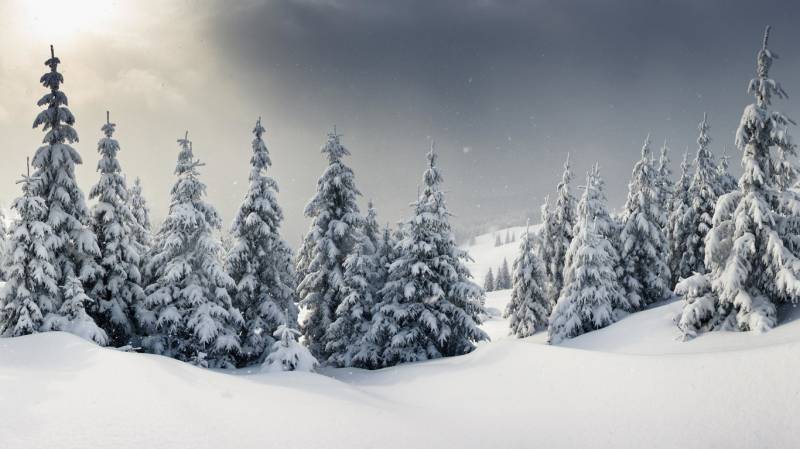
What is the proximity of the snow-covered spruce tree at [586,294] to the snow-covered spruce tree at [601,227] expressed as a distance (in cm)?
18

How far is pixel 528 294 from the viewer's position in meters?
35.5

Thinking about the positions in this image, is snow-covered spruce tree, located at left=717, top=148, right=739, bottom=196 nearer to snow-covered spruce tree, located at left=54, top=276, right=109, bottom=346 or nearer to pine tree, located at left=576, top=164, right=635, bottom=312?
pine tree, located at left=576, top=164, right=635, bottom=312

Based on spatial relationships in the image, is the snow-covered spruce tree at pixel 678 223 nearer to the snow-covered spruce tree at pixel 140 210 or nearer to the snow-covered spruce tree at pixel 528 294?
the snow-covered spruce tree at pixel 528 294

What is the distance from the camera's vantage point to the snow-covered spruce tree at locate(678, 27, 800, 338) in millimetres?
13891

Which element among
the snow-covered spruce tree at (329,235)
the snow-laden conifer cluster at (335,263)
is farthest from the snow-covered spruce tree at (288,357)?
the snow-covered spruce tree at (329,235)

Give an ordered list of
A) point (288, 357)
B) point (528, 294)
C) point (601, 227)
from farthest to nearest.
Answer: point (528, 294), point (601, 227), point (288, 357)

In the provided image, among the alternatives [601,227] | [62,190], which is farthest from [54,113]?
[601,227]

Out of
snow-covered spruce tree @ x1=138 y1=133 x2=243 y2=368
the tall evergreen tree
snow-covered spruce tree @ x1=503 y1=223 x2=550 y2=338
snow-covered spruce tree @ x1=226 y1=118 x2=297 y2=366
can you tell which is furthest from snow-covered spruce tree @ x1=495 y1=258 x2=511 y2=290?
snow-covered spruce tree @ x1=138 y1=133 x2=243 y2=368

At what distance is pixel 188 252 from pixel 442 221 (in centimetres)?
1258

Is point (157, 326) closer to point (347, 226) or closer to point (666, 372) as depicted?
point (347, 226)

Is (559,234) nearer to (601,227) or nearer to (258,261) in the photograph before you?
(601,227)

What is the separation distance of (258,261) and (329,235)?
4.09m

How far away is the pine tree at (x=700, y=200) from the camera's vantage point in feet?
101

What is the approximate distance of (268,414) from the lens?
9219mm
